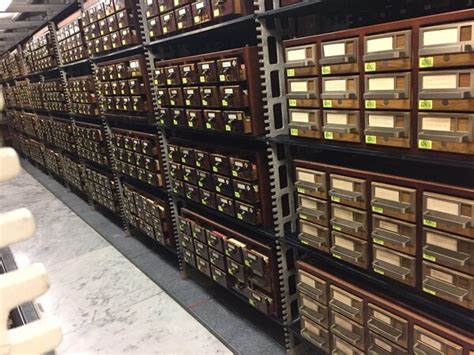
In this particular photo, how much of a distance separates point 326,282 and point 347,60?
0.87 m

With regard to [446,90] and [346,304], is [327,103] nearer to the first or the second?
[446,90]

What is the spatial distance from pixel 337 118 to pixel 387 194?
1.06ft

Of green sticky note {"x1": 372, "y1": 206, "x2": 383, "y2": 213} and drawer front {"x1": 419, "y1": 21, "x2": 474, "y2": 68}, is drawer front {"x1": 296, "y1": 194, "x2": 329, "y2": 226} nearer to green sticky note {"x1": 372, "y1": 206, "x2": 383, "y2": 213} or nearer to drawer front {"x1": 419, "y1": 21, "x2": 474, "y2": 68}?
green sticky note {"x1": 372, "y1": 206, "x2": 383, "y2": 213}

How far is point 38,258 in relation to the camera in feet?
11.5

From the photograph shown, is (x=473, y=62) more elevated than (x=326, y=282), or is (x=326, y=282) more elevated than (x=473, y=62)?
(x=473, y=62)

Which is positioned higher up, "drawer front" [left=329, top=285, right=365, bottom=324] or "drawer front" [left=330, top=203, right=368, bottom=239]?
"drawer front" [left=330, top=203, right=368, bottom=239]

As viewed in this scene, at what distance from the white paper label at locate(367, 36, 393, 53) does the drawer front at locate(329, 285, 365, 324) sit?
2.92 ft

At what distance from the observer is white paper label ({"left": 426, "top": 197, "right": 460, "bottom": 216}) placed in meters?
1.12

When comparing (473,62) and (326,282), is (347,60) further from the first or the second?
(326,282)

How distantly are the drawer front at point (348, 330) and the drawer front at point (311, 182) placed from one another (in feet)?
1.64

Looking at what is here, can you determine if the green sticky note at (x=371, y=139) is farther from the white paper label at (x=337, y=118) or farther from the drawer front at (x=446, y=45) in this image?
the drawer front at (x=446, y=45)

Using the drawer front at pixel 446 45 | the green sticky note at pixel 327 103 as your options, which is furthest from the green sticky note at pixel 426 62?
the green sticky note at pixel 327 103

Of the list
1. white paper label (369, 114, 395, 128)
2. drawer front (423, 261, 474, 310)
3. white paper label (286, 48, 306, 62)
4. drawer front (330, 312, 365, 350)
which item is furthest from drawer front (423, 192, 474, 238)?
white paper label (286, 48, 306, 62)

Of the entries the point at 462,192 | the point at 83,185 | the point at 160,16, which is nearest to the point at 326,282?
the point at 462,192
